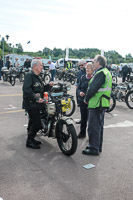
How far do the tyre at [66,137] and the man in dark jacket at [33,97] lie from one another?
1.41 feet

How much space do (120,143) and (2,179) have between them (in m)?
2.69

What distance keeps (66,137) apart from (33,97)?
94 cm

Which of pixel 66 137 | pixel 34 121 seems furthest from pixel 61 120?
pixel 34 121

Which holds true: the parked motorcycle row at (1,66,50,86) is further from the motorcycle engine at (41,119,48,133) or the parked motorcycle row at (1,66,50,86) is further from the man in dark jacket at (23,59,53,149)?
the man in dark jacket at (23,59,53,149)

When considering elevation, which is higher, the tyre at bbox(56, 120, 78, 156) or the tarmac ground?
the tyre at bbox(56, 120, 78, 156)

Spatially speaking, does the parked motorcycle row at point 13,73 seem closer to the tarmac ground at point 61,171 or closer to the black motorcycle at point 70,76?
the black motorcycle at point 70,76

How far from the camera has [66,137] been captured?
409 cm

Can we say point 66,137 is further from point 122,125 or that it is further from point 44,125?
point 122,125

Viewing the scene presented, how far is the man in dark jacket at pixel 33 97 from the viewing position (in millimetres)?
4102

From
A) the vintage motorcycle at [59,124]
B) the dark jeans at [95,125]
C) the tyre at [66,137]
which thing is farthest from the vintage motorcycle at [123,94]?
the tyre at [66,137]

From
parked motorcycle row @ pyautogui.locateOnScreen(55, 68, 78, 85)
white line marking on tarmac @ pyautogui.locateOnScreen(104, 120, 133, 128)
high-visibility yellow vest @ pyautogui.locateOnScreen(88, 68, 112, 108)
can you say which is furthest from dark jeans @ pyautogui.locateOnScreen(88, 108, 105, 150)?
parked motorcycle row @ pyautogui.locateOnScreen(55, 68, 78, 85)

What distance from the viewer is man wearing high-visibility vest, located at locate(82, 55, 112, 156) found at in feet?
12.6

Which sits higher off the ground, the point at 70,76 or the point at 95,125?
the point at 70,76

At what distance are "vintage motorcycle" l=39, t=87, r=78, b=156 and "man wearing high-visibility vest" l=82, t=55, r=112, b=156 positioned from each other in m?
0.38
